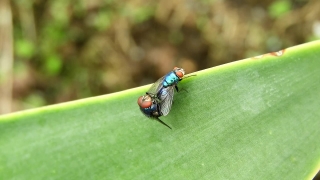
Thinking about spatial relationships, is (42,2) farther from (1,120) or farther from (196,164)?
(196,164)

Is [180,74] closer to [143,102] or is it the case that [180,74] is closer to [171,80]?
[171,80]

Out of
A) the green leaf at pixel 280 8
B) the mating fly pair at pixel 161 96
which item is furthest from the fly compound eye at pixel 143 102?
the green leaf at pixel 280 8

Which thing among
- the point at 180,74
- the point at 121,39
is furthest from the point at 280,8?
the point at 180,74

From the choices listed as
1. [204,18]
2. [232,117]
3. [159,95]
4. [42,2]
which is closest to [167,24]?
[204,18]

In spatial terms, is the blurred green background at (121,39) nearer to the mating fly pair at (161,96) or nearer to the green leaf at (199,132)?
the mating fly pair at (161,96)

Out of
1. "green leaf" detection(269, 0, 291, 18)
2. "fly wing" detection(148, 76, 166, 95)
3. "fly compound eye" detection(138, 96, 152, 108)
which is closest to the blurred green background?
"green leaf" detection(269, 0, 291, 18)

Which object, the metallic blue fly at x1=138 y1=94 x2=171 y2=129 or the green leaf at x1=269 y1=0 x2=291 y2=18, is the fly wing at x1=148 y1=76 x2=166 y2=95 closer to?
the metallic blue fly at x1=138 y1=94 x2=171 y2=129
